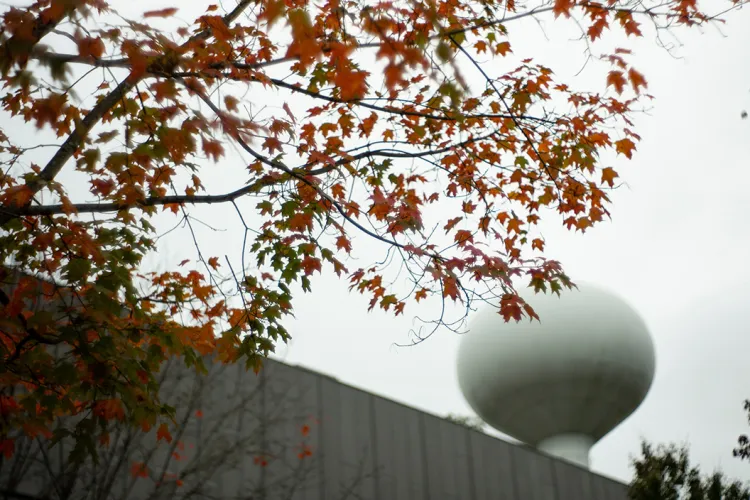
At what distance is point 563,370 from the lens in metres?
19.1

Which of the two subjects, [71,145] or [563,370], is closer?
A: [71,145]

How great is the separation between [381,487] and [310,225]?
513 cm

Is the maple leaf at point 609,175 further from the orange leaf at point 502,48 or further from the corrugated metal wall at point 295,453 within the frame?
the corrugated metal wall at point 295,453

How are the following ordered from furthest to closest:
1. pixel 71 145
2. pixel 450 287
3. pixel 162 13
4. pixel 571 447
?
→ 1. pixel 571 447
2. pixel 450 287
3. pixel 71 145
4. pixel 162 13

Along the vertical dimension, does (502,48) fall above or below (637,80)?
above

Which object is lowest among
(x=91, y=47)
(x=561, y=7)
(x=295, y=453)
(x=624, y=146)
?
(x=295, y=453)

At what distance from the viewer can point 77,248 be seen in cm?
657

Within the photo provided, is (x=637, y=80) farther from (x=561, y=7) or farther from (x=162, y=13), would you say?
(x=162, y=13)

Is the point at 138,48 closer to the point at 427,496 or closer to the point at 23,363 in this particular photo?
the point at 23,363

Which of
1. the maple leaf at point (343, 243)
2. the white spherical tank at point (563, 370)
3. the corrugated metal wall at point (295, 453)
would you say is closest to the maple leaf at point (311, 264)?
the maple leaf at point (343, 243)

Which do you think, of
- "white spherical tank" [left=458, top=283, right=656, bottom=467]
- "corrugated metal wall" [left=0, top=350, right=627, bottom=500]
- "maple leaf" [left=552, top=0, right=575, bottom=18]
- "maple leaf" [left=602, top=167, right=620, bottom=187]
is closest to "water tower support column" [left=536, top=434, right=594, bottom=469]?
"white spherical tank" [left=458, top=283, right=656, bottom=467]

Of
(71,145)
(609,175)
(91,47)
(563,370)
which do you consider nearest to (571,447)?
(563,370)

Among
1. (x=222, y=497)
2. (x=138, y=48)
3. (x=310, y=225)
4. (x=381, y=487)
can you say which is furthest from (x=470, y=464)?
(x=138, y=48)

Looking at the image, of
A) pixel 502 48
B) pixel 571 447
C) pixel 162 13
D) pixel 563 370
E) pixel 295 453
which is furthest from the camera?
pixel 571 447
